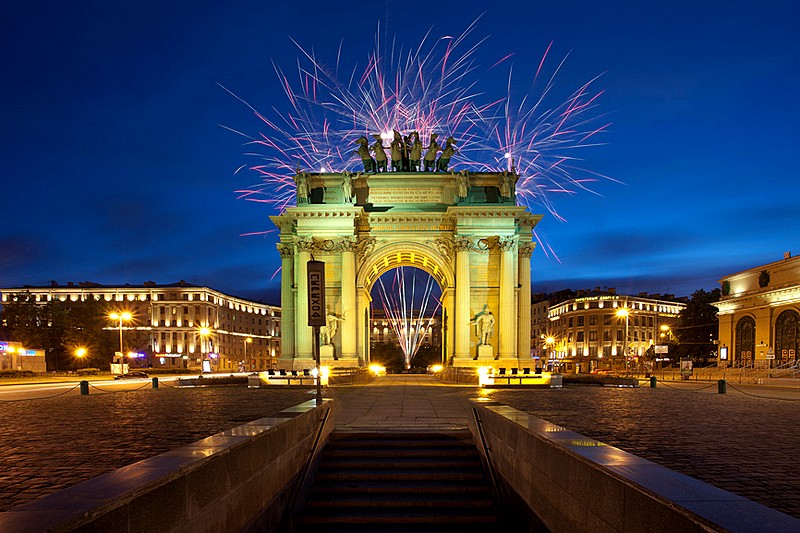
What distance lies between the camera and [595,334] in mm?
121875

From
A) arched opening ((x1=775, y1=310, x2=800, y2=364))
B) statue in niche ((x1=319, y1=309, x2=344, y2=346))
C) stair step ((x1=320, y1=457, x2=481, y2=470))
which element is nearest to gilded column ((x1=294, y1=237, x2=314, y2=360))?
statue in niche ((x1=319, y1=309, x2=344, y2=346))

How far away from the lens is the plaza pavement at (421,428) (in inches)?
335

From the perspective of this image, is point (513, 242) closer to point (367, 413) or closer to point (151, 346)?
point (367, 413)

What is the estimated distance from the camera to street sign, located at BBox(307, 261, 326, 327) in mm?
15680

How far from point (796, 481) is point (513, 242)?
34.4m

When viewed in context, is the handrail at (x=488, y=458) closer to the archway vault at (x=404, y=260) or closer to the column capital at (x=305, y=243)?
the column capital at (x=305, y=243)

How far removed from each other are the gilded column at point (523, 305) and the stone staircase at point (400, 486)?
3081 cm

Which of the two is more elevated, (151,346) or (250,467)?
(250,467)

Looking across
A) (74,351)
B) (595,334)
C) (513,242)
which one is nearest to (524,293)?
(513,242)

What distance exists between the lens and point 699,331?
93.9 metres

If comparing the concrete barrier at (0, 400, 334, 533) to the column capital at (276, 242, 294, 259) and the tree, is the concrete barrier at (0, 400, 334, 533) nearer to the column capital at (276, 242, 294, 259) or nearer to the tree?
the column capital at (276, 242, 294, 259)

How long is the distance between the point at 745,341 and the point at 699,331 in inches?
894

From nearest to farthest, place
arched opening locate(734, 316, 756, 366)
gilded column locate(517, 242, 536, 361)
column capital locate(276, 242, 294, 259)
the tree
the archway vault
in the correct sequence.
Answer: the archway vault
gilded column locate(517, 242, 536, 361)
column capital locate(276, 242, 294, 259)
arched opening locate(734, 316, 756, 366)
the tree

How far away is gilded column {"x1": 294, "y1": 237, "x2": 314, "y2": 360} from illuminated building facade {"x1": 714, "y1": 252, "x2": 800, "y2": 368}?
151ft
